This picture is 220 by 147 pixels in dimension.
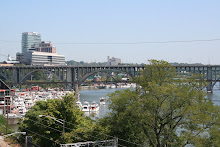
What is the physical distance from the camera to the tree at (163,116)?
19.9m

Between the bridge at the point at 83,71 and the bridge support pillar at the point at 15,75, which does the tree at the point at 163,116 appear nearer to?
the bridge at the point at 83,71

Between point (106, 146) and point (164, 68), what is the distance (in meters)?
7.27

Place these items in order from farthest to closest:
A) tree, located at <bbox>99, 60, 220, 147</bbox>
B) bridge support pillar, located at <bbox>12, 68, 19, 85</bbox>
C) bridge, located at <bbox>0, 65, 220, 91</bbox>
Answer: bridge support pillar, located at <bbox>12, 68, 19, 85</bbox>, bridge, located at <bbox>0, 65, 220, 91</bbox>, tree, located at <bbox>99, 60, 220, 147</bbox>

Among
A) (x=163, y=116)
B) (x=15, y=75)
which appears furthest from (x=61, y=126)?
(x=15, y=75)

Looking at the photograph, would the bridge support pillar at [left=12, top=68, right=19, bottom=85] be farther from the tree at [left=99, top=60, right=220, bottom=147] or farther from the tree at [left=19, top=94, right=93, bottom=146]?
the tree at [left=99, top=60, right=220, bottom=147]

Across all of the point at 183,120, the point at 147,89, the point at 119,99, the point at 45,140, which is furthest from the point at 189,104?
the point at 45,140

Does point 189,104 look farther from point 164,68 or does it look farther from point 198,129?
point 164,68

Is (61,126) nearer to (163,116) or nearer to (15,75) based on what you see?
(163,116)

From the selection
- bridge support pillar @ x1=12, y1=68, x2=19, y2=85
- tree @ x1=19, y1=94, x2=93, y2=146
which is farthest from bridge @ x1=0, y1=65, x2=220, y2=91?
tree @ x1=19, y1=94, x2=93, y2=146

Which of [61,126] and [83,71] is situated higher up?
[83,71]

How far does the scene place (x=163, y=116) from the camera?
20734 mm

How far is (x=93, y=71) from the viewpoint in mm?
86375

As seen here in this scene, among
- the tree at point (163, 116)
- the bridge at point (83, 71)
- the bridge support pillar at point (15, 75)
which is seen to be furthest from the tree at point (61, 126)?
A: the bridge support pillar at point (15, 75)

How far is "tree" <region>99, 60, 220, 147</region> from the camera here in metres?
19.9
